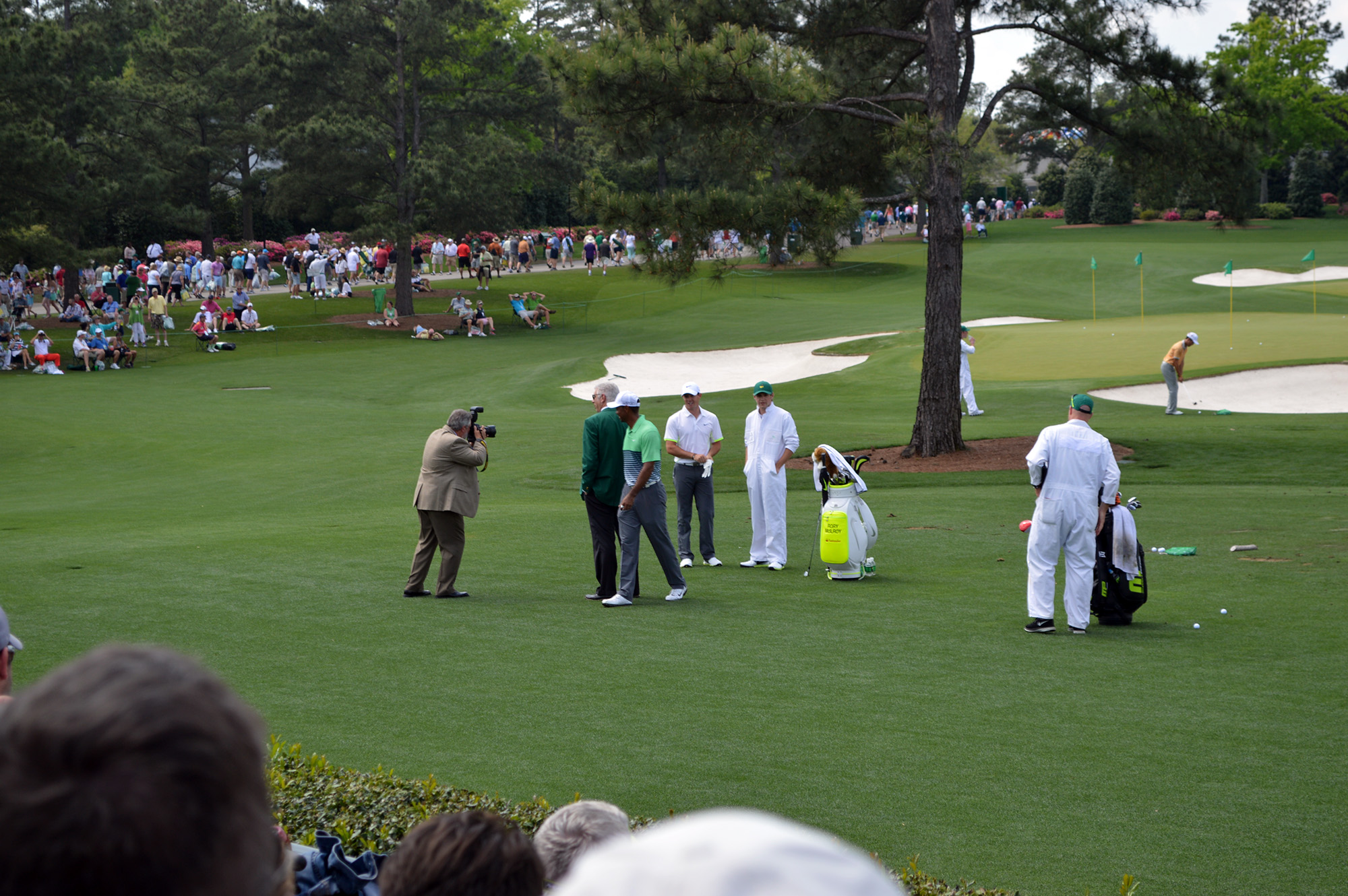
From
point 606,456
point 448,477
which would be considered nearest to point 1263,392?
point 606,456

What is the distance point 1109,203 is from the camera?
7531 cm

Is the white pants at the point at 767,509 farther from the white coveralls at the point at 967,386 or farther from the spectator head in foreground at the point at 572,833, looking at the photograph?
the white coveralls at the point at 967,386

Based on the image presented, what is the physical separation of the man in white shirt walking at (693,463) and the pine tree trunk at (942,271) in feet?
26.3

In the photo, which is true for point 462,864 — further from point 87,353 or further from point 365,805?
point 87,353

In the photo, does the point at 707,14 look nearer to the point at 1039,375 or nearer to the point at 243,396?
the point at 1039,375

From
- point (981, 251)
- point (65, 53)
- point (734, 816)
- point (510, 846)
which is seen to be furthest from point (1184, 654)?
point (981, 251)

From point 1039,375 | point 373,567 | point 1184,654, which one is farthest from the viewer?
point 1039,375

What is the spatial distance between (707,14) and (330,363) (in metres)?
21.7

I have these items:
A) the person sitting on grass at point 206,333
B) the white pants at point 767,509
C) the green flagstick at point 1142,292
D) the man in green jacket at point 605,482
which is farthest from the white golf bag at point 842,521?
the person sitting on grass at point 206,333

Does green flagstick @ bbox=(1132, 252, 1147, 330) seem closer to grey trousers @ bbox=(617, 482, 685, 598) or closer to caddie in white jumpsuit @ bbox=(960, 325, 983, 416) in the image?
caddie in white jumpsuit @ bbox=(960, 325, 983, 416)

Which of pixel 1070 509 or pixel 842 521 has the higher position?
pixel 1070 509

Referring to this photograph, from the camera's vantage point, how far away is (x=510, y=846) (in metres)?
2.47

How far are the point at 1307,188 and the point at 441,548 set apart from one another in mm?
77852

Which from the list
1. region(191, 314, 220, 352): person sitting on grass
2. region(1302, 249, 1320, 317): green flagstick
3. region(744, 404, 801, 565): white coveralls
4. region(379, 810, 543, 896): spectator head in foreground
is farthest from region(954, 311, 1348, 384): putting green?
region(379, 810, 543, 896): spectator head in foreground
